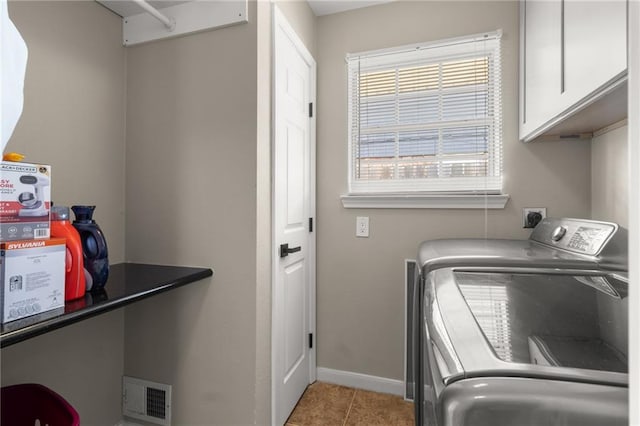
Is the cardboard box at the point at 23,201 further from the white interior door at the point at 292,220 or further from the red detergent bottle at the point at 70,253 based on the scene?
the white interior door at the point at 292,220

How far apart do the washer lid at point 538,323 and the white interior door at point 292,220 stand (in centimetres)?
96

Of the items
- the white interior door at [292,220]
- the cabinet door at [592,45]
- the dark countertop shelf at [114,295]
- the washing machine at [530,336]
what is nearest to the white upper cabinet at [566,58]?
the cabinet door at [592,45]

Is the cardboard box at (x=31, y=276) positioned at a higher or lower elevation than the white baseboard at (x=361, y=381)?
higher

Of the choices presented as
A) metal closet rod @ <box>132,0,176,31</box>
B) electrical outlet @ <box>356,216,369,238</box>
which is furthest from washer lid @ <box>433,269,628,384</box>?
metal closet rod @ <box>132,0,176,31</box>

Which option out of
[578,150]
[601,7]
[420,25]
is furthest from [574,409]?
[420,25]

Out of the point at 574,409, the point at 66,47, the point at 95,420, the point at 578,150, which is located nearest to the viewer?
the point at 574,409

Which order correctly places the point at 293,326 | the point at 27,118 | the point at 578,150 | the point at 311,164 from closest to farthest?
the point at 27,118, the point at 578,150, the point at 293,326, the point at 311,164

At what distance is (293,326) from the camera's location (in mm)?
1879

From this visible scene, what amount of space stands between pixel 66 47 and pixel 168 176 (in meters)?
0.69

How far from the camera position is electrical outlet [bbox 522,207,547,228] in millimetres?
1750

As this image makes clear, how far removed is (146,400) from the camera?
1622 millimetres

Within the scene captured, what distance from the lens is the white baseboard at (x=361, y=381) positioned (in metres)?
2.01

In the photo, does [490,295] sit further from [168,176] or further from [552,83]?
[168,176]

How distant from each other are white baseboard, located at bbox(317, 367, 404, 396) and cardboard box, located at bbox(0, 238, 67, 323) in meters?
1.69
